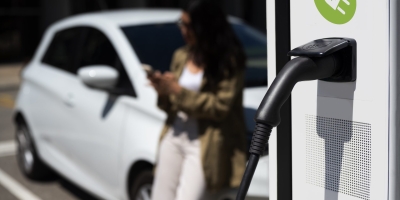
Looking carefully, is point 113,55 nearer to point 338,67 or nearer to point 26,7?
point 338,67

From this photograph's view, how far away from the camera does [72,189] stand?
5660mm

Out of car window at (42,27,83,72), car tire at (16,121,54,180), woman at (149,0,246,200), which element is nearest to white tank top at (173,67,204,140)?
woman at (149,0,246,200)

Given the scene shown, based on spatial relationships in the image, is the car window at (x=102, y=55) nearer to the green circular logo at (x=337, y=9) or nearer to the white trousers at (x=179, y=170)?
the white trousers at (x=179, y=170)

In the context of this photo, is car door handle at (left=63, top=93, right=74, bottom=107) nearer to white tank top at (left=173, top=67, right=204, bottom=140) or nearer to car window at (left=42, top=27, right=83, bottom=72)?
car window at (left=42, top=27, right=83, bottom=72)

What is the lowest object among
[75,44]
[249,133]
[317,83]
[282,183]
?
[249,133]

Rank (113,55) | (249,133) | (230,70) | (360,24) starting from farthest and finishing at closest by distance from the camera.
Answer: (113,55)
(249,133)
(230,70)
(360,24)

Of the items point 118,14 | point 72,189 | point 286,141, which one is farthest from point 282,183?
point 72,189

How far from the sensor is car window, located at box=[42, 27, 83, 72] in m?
5.10

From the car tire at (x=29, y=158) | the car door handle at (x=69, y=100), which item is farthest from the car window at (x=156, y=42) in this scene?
the car tire at (x=29, y=158)

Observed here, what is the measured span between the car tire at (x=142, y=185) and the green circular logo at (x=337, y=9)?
8.74 ft

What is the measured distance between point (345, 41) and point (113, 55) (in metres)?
3.44

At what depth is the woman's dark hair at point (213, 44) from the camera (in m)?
3.15

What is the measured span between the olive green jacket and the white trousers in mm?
43

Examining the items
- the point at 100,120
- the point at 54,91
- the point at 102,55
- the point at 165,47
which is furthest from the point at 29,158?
the point at 165,47
